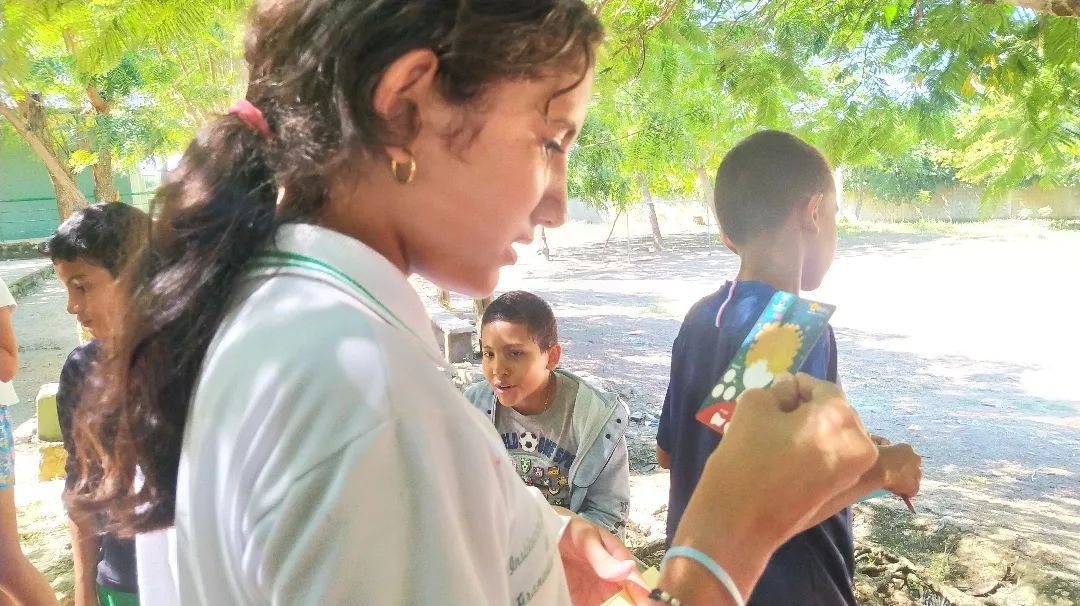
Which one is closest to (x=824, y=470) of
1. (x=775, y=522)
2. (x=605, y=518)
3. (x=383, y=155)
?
(x=775, y=522)

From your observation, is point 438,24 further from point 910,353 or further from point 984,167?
point 910,353

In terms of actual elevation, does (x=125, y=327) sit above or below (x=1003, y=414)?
above

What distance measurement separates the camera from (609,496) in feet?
7.57

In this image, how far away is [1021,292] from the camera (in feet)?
35.9

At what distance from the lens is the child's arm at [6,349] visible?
2.89 m

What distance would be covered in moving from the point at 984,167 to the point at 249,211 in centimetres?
349

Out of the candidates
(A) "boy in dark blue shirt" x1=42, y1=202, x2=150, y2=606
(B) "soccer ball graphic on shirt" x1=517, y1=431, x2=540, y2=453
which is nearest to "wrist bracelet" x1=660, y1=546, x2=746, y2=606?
(B) "soccer ball graphic on shirt" x1=517, y1=431, x2=540, y2=453

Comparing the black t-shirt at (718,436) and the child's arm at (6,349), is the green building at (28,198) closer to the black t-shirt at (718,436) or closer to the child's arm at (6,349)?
the child's arm at (6,349)

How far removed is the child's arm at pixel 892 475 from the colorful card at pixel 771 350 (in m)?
0.32

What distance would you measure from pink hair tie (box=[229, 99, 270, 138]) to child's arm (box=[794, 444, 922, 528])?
2.83ft

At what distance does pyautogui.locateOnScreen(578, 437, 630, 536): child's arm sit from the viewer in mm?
2287

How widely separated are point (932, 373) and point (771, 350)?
711 centimetres

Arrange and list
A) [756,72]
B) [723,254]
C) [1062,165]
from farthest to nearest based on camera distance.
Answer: [723,254] → [756,72] → [1062,165]

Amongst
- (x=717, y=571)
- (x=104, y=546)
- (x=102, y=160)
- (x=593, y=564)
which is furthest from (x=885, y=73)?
(x=102, y=160)
